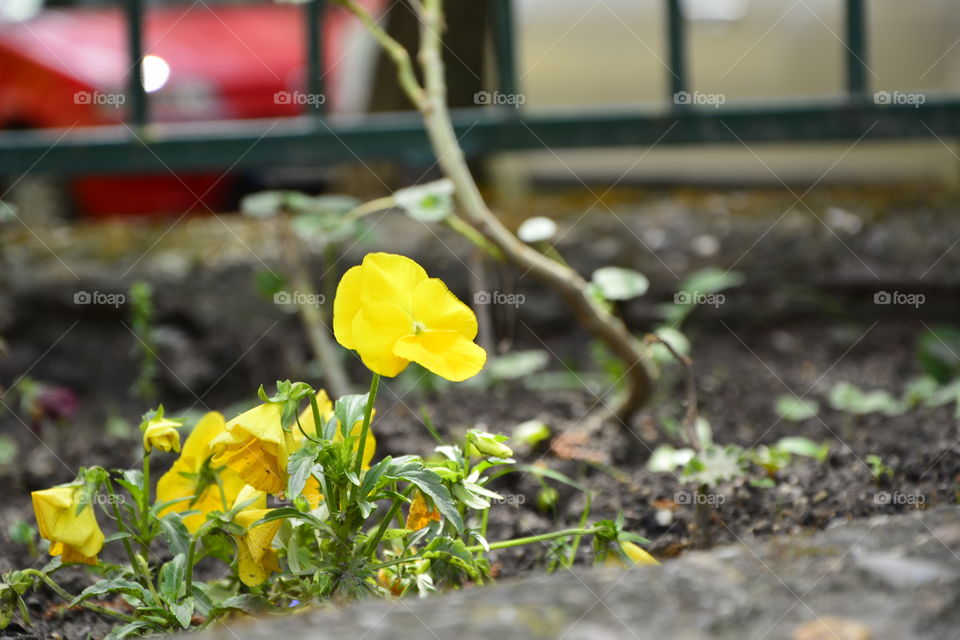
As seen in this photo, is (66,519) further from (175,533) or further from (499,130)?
(499,130)

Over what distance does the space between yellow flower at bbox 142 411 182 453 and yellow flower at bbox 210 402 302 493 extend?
58 mm

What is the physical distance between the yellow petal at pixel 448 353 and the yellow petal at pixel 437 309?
0.01 m

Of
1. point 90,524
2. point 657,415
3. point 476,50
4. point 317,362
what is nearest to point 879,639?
point 90,524

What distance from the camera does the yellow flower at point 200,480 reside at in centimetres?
120

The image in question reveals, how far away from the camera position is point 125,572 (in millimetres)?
1164

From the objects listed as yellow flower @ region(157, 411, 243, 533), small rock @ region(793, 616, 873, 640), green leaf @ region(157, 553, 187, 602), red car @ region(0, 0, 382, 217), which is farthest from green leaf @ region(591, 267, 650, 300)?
red car @ region(0, 0, 382, 217)

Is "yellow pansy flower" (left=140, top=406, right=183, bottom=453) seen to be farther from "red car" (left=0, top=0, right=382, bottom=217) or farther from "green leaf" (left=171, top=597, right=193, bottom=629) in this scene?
"red car" (left=0, top=0, right=382, bottom=217)

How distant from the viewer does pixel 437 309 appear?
107 cm

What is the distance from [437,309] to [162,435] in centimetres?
31

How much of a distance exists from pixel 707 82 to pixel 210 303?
1.84m

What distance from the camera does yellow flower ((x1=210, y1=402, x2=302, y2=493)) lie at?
1.04 meters

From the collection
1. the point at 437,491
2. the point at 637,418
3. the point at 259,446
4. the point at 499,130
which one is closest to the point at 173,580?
the point at 259,446

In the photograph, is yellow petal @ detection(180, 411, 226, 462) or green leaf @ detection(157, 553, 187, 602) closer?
green leaf @ detection(157, 553, 187, 602)

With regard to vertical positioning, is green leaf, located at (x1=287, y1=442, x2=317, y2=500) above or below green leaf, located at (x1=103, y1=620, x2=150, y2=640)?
above
